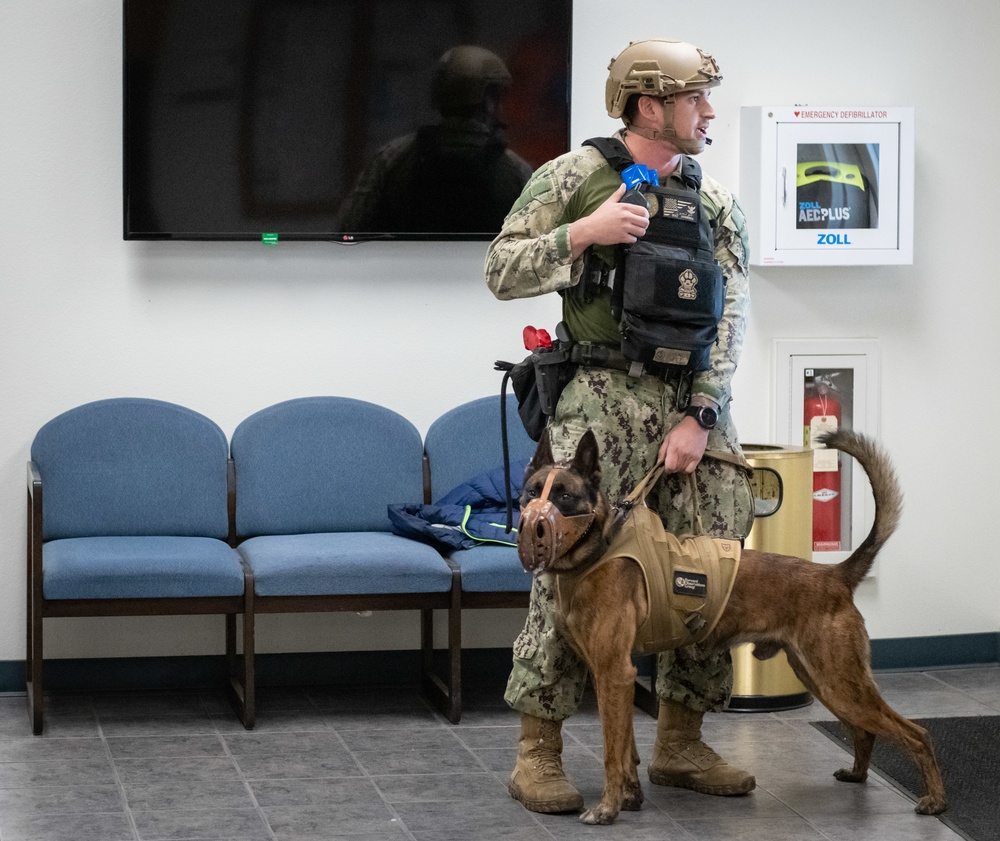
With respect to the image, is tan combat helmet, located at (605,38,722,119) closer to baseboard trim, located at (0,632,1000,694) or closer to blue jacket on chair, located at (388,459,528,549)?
blue jacket on chair, located at (388,459,528,549)

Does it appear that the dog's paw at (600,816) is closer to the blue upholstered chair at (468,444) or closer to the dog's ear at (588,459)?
the dog's ear at (588,459)

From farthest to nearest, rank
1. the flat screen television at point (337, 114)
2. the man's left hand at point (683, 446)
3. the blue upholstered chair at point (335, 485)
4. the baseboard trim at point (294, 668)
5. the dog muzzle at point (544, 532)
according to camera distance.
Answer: the baseboard trim at point (294, 668) < the flat screen television at point (337, 114) < the blue upholstered chair at point (335, 485) < the man's left hand at point (683, 446) < the dog muzzle at point (544, 532)

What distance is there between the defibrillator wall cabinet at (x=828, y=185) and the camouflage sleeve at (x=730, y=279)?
1461 millimetres

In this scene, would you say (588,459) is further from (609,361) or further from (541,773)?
(541,773)

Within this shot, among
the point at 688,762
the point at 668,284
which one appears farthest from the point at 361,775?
the point at 668,284

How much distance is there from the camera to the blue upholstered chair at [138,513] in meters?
4.58

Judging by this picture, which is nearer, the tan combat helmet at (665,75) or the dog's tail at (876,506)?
the tan combat helmet at (665,75)

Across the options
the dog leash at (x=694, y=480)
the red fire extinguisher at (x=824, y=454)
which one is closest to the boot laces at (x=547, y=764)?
the dog leash at (x=694, y=480)

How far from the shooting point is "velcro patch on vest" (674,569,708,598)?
3.68 meters

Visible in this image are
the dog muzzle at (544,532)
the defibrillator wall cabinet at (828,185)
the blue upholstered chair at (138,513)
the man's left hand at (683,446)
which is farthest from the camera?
the defibrillator wall cabinet at (828,185)

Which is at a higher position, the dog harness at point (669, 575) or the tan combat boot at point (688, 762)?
the dog harness at point (669, 575)

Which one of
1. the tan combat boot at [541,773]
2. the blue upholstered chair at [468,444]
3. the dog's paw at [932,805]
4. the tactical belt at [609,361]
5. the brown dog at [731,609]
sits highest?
the tactical belt at [609,361]

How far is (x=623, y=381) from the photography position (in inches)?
150

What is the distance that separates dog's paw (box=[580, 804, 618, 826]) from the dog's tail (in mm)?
859
